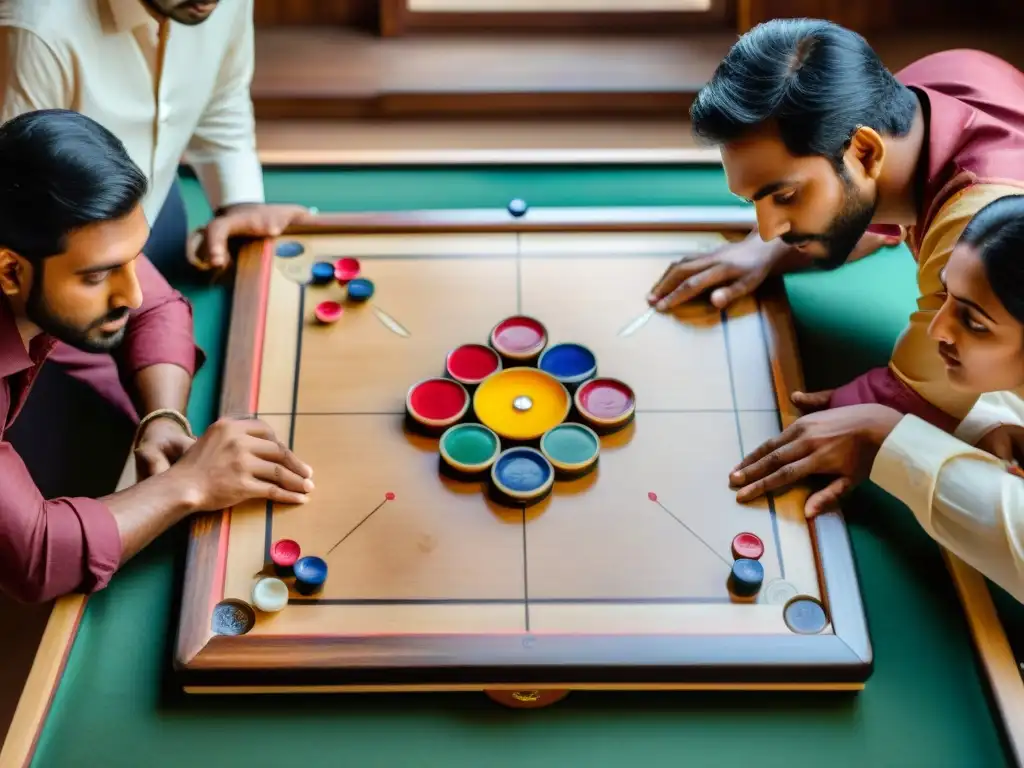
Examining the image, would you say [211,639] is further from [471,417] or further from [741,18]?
[741,18]

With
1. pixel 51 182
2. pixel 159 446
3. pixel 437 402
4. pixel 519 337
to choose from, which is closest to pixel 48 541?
pixel 159 446

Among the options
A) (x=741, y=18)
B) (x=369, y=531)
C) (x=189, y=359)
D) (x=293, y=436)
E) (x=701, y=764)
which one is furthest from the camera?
(x=741, y=18)

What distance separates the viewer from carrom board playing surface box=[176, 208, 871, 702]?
1.51m

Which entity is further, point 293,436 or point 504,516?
point 293,436

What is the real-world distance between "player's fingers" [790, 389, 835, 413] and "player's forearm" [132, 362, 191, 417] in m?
1.05

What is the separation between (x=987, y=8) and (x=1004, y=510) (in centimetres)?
226

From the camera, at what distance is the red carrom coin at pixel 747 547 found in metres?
1.61

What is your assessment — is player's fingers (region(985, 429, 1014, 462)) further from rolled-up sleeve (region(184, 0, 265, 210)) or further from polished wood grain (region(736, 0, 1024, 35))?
→ polished wood grain (region(736, 0, 1024, 35))

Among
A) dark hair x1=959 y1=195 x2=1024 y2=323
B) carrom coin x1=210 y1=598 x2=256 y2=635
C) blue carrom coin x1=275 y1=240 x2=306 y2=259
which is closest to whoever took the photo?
dark hair x1=959 y1=195 x2=1024 y2=323

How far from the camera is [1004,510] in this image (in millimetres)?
Result: 1506

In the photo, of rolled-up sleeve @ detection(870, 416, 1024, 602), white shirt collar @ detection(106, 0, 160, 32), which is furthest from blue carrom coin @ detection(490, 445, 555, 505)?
white shirt collar @ detection(106, 0, 160, 32)

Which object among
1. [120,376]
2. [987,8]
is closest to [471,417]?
[120,376]

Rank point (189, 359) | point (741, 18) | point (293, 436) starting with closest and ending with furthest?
point (293, 436)
point (189, 359)
point (741, 18)

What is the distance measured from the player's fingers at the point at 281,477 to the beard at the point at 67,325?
30 cm
